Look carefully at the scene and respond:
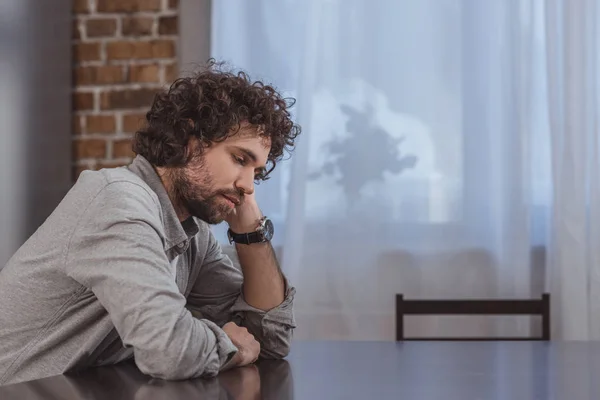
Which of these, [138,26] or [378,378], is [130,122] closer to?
[138,26]

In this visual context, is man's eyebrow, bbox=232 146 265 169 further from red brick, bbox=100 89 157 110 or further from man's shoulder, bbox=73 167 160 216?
red brick, bbox=100 89 157 110

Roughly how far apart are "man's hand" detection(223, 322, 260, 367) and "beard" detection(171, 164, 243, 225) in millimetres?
211

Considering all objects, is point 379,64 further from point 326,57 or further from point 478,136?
point 478,136

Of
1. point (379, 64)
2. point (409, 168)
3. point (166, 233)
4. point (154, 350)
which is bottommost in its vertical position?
point (154, 350)

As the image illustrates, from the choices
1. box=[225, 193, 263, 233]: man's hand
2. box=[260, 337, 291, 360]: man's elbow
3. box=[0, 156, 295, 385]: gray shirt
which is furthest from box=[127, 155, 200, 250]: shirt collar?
box=[260, 337, 291, 360]: man's elbow

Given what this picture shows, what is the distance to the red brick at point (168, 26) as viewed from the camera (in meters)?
3.03

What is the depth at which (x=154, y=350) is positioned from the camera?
119cm

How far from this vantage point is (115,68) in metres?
3.04

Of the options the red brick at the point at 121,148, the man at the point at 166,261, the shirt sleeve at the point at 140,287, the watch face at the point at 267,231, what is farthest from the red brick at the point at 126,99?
the shirt sleeve at the point at 140,287

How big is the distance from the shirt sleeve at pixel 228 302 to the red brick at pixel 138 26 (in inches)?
58.4

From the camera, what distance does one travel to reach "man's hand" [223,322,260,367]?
4.67 ft

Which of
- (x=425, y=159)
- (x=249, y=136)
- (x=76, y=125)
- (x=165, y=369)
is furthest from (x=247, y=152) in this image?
(x=76, y=125)

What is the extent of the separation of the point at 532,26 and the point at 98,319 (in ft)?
6.58

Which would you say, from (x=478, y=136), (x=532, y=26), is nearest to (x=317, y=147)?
(x=478, y=136)
